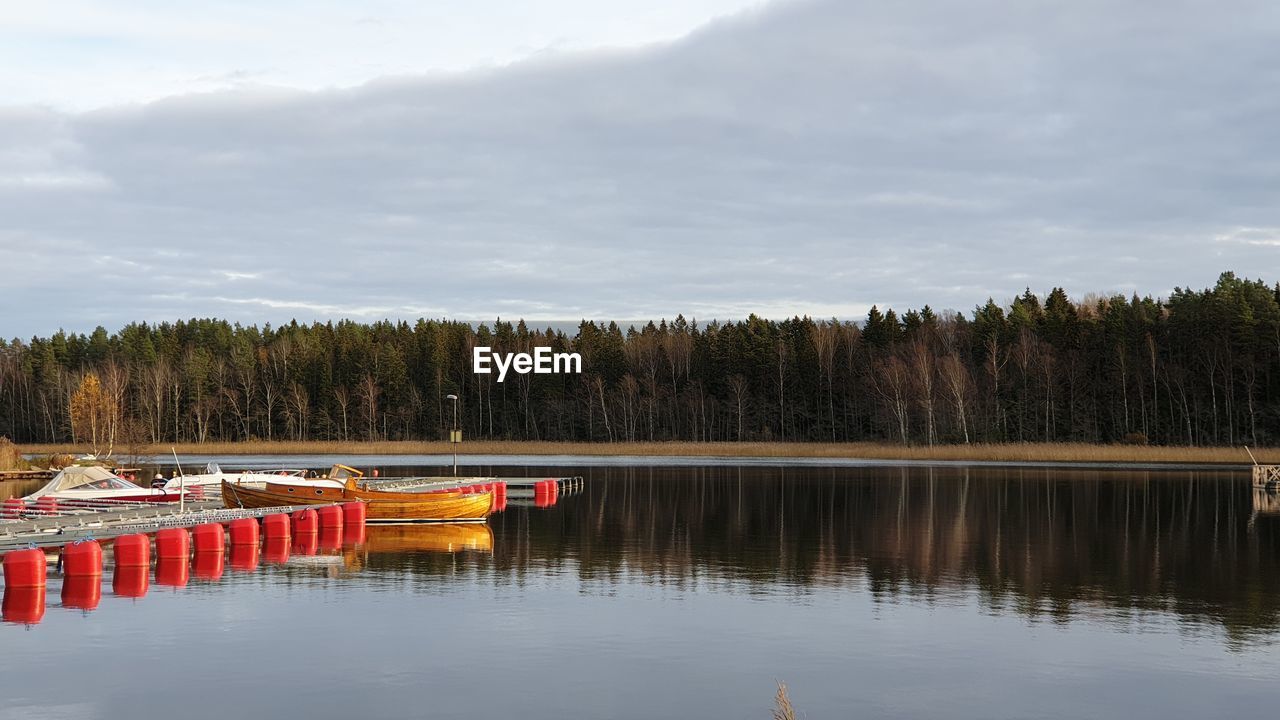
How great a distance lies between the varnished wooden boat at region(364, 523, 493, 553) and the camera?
116 ft

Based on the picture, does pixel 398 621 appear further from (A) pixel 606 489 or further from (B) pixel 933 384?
(B) pixel 933 384

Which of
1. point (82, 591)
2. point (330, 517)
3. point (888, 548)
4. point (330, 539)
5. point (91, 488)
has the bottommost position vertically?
point (330, 539)

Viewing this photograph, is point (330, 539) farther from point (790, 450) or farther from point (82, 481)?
point (790, 450)

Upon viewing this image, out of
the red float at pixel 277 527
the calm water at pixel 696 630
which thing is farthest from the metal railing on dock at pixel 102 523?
the calm water at pixel 696 630

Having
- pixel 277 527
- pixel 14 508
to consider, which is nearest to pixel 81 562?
pixel 277 527

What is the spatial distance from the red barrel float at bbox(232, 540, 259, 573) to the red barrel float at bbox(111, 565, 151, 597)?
7.17 ft

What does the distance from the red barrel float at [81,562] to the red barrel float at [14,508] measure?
13263 millimetres

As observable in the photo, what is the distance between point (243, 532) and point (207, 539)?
1.71 metres

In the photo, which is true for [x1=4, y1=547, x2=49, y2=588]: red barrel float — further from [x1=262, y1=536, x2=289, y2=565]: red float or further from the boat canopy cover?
the boat canopy cover

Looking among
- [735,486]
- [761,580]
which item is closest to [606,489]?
[735,486]

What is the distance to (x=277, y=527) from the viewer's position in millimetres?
37469

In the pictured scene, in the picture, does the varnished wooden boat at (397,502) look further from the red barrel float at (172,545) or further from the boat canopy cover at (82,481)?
the red barrel float at (172,545)

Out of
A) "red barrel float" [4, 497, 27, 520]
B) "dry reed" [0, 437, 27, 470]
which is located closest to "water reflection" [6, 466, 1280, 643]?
"red barrel float" [4, 497, 27, 520]

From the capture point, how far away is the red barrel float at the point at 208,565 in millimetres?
29203
